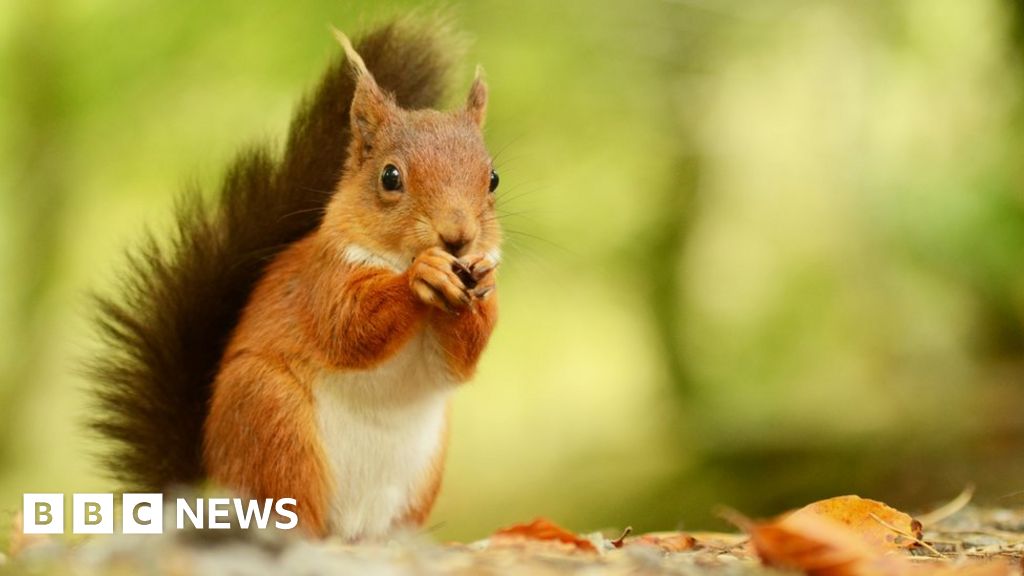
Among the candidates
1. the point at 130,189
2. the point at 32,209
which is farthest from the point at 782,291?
the point at 32,209

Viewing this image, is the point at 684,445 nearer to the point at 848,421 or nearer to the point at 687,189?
the point at 848,421

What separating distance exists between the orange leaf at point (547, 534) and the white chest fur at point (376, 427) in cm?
25

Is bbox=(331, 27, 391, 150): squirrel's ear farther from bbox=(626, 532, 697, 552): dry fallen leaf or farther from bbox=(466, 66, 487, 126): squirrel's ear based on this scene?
bbox=(626, 532, 697, 552): dry fallen leaf

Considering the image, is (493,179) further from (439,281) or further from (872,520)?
(872,520)

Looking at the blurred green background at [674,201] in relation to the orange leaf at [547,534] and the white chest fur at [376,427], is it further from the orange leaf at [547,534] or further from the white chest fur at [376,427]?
the orange leaf at [547,534]

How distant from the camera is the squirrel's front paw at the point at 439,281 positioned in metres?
1.87

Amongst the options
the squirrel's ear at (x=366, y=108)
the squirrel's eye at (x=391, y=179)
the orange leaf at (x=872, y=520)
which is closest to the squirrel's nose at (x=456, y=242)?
the squirrel's eye at (x=391, y=179)

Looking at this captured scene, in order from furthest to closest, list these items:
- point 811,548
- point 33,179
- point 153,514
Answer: point 33,179 → point 153,514 → point 811,548

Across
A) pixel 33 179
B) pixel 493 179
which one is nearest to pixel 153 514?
pixel 493 179

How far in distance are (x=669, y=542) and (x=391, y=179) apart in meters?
0.83

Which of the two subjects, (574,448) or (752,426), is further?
(574,448)

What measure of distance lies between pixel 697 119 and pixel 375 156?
3.47 m

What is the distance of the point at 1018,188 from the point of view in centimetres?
496

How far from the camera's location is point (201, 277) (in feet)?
7.82
